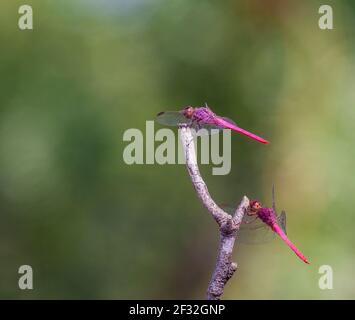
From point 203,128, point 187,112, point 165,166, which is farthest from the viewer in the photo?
point 165,166

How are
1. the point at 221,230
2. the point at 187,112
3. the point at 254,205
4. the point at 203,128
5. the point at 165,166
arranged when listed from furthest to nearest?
1. the point at 165,166
2. the point at 203,128
3. the point at 187,112
4. the point at 254,205
5. the point at 221,230

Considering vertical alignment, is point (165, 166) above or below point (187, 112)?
below

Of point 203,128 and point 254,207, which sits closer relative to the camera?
point 254,207

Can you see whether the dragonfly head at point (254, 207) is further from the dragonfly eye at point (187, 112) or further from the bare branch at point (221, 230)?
the dragonfly eye at point (187, 112)

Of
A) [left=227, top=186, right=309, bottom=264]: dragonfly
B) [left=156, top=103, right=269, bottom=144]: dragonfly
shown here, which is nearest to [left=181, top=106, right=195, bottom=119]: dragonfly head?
[left=156, top=103, right=269, bottom=144]: dragonfly

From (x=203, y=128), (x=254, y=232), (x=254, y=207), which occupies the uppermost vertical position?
(x=203, y=128)

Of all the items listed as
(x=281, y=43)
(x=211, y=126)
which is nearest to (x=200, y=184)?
(x=211, y=126)

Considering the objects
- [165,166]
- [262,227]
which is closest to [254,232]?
[262,227]

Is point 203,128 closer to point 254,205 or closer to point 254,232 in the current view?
point 254,232
